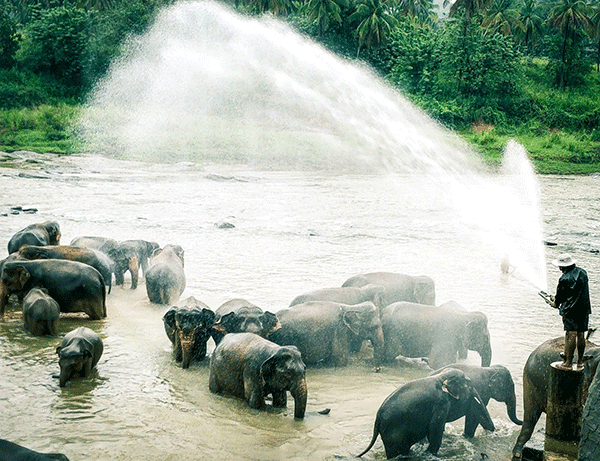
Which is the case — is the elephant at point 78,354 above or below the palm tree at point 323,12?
below

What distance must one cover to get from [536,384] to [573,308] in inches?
37.0

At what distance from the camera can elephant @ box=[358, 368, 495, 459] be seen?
22.2 ft

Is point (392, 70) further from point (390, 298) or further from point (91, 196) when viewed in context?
point (390, 298)

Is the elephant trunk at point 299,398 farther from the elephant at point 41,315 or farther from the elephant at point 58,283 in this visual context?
the elephant at point 58,283

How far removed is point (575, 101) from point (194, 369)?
157 feet

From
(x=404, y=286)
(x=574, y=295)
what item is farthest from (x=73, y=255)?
(x=574, y=295)

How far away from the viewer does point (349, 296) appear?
10688mm

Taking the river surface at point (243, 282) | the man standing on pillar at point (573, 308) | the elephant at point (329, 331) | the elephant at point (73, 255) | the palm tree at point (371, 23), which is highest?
the palm tree at point (371, 23)

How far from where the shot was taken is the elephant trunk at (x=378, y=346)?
31.2ft

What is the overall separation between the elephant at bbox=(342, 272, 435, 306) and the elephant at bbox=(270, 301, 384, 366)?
1.80 meters

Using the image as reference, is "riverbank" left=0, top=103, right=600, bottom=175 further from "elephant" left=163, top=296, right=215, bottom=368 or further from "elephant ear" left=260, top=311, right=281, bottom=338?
"elephant ear" left=260, top=311, right=281, bottom=338

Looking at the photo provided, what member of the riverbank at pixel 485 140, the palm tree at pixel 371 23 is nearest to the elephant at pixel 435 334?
the riverbank at pixel 485 140

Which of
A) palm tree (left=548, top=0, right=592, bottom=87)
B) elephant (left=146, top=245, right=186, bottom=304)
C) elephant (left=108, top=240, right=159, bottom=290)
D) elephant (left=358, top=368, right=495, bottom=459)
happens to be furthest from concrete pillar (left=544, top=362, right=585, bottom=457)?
palm tree (left=548, top=0, right=592, bottom=87)

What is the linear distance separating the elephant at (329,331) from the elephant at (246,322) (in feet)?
0.91
